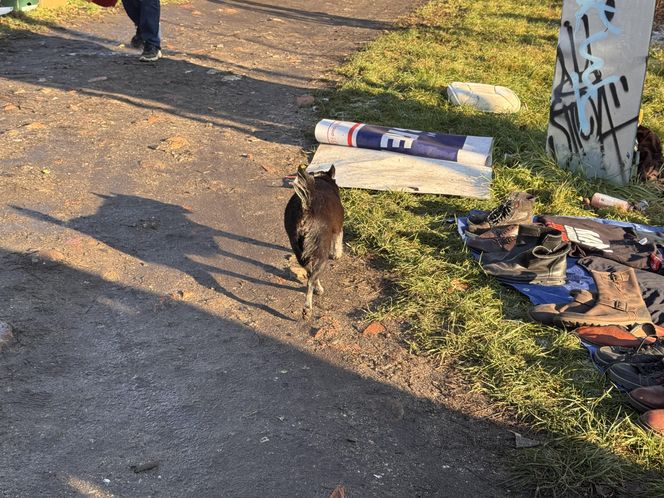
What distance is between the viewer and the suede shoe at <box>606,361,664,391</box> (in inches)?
146

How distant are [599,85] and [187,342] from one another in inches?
178

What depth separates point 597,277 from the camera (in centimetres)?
470

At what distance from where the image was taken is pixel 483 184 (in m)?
6.34

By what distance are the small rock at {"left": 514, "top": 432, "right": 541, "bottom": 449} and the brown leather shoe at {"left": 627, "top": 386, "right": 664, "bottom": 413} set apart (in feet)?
1.94

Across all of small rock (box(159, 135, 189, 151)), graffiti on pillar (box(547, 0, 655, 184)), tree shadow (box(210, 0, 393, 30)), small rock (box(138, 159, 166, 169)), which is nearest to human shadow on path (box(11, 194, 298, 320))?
small rock (box(138, 159, 166, 169))

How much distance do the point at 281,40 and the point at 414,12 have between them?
167 inches

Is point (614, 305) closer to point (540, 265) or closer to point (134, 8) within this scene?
point (540, 265)

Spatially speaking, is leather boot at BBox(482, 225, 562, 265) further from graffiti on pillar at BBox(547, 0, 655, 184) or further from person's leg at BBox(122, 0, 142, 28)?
person's leg at BBox(122, 0, 142, 28)

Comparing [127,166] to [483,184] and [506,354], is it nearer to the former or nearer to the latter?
[483,184]

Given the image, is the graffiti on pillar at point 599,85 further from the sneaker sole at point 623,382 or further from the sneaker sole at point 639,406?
the sneaker sole at point 639,406

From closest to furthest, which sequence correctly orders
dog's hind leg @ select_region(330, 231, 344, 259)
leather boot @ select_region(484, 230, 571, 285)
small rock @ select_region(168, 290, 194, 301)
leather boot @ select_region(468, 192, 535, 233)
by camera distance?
small rock @ select_region(168, 290, 194, 301)
dog's hind leg @ select_region(330, 231, 344, 259)
leather boot @ select_region(484, 230, 571, 285)
leather boot @ select_region(468, 192, 535, 233)

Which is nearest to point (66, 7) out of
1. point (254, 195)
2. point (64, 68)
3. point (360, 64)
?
point (64, 68)

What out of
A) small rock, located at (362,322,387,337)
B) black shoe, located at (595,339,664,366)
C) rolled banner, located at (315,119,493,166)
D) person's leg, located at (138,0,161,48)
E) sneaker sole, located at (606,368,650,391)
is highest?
person's leg, located at (138,0,161,48)

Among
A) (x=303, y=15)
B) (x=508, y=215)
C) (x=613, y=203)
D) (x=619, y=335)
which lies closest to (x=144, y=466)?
(x=619, y=335)
